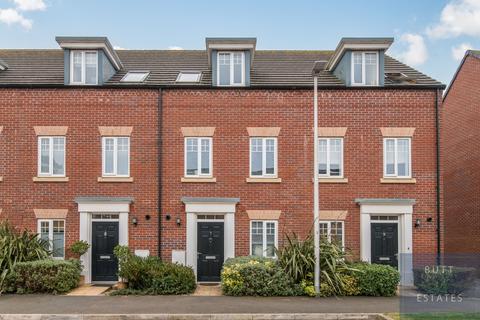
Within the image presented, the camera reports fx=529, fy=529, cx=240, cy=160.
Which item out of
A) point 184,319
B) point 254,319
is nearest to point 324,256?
point 254,319

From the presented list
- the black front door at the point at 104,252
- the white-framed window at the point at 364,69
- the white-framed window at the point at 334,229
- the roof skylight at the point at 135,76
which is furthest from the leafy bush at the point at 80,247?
the white-framed window at the point at 364,69

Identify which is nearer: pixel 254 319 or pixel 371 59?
pixel 254 319

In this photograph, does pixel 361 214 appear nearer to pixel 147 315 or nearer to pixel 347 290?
pixel 347 290

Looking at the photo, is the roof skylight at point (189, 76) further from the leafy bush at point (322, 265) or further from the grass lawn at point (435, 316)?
the grass lawn at point (435, 316)

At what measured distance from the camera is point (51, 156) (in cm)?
1803

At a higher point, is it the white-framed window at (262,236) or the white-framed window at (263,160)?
the white-framed window at (263,160)

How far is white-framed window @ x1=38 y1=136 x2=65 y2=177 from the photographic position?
18016mm

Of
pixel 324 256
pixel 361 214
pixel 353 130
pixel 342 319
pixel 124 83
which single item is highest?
pixel 124 83

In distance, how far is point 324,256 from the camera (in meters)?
15.3

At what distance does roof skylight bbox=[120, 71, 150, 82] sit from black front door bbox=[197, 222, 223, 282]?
19.0 ft

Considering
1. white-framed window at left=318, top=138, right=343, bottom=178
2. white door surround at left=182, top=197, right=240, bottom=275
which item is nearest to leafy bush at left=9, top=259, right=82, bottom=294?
white door surround at left=182, top=197, right=240, bottom=275

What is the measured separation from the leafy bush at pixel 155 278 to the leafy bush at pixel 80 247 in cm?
194

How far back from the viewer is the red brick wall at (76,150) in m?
17.8

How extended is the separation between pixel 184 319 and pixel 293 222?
6779mm
